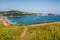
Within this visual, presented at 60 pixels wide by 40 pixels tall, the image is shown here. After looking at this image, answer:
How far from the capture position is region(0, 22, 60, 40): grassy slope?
2.96 meters

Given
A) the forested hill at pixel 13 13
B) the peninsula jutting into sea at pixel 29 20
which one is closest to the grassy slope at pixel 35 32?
the peninsula jutting into sea at pixel 29 20

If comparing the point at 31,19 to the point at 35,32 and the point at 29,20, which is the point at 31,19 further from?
the point at 35,32

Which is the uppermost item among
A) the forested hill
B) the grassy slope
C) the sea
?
the forested hill

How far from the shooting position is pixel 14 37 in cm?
296

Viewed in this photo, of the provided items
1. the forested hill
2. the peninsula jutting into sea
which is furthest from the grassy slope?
the forested hill

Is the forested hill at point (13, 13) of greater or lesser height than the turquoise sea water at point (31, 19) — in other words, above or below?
above

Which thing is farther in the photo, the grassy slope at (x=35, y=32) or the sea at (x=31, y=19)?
the sea at (x=31, y=19)

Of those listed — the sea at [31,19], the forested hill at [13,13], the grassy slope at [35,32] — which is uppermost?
the forested hill at [13,13]

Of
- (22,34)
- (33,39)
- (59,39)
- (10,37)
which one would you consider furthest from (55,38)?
(10,37)

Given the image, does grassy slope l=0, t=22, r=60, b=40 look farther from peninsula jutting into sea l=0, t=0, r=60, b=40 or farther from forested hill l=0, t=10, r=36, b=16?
forested hill l=0, t=10, r=36, b=16

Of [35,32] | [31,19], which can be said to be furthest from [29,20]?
[35,32]

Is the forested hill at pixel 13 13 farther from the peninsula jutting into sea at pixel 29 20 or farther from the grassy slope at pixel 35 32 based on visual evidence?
the grassy slope at pixel 35 32

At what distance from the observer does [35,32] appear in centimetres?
300

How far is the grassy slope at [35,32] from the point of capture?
2955 millimetres
